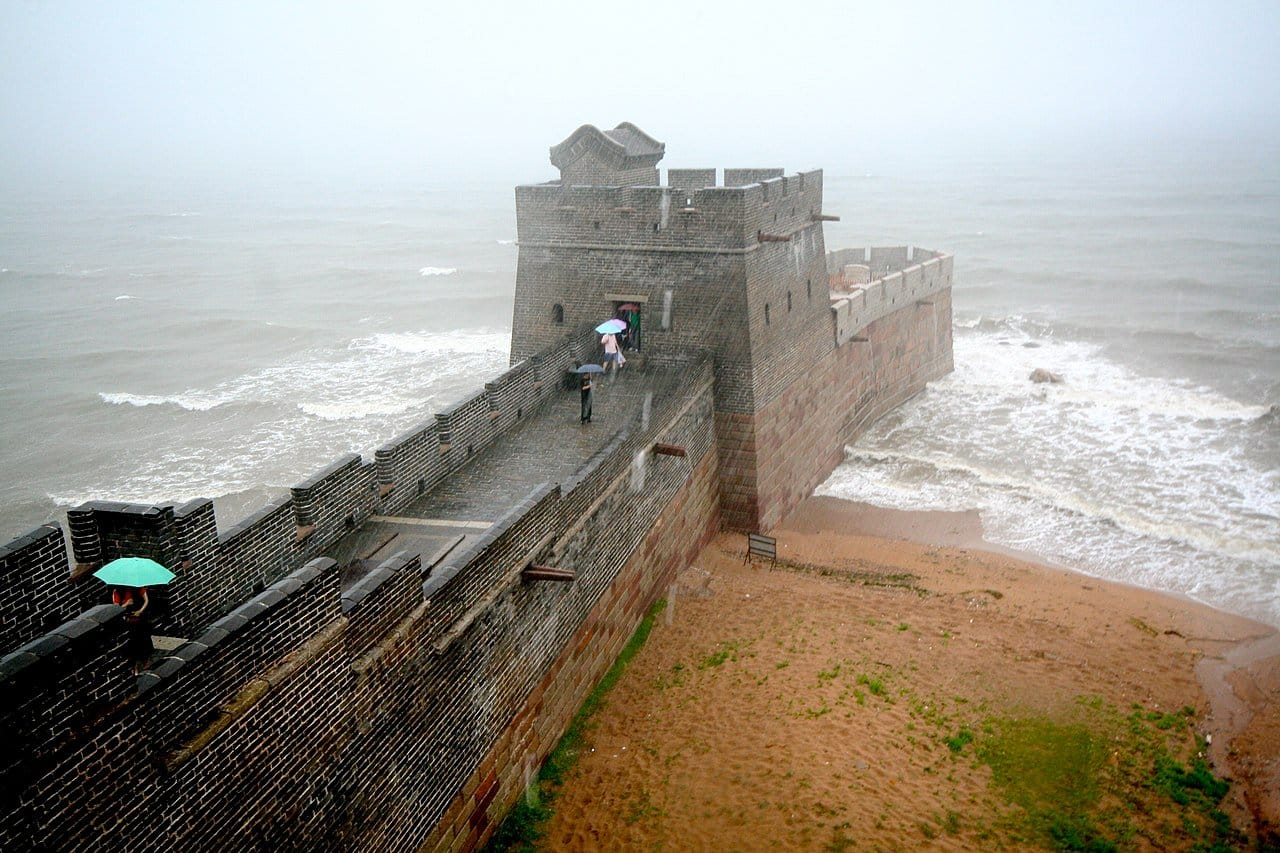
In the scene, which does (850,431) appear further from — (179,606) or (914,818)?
(179,606)

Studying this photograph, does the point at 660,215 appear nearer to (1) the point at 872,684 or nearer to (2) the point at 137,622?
(1) the point at 872,684

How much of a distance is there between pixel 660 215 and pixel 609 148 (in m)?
3.21

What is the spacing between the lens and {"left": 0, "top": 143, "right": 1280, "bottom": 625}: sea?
21.3 metres

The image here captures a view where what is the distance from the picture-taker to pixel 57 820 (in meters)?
5.35

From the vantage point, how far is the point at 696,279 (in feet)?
57.0

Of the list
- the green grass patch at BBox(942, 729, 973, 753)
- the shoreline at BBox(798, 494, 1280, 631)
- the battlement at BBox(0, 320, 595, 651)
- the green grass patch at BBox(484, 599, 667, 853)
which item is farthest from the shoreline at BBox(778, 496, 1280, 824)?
the battlement at BBox(0, 320, 595, 651)

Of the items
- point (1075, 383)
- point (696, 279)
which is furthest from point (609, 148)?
point (1075, 383)

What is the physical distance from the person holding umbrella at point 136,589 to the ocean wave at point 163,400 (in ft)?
91.6

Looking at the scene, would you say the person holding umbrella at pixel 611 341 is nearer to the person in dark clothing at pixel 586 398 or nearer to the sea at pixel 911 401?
the person in dark clothing at pixel 586 398

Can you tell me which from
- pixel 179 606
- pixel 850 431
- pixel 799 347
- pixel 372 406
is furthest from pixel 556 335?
pixel 372 406

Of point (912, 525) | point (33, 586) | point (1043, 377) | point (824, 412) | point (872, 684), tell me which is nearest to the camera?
point (33, 586)

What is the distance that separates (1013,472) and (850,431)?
389cm

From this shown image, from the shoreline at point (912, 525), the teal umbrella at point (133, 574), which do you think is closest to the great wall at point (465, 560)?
the teal umbrella at point (133, 574)

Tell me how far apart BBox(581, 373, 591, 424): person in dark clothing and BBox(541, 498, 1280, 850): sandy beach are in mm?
3059
